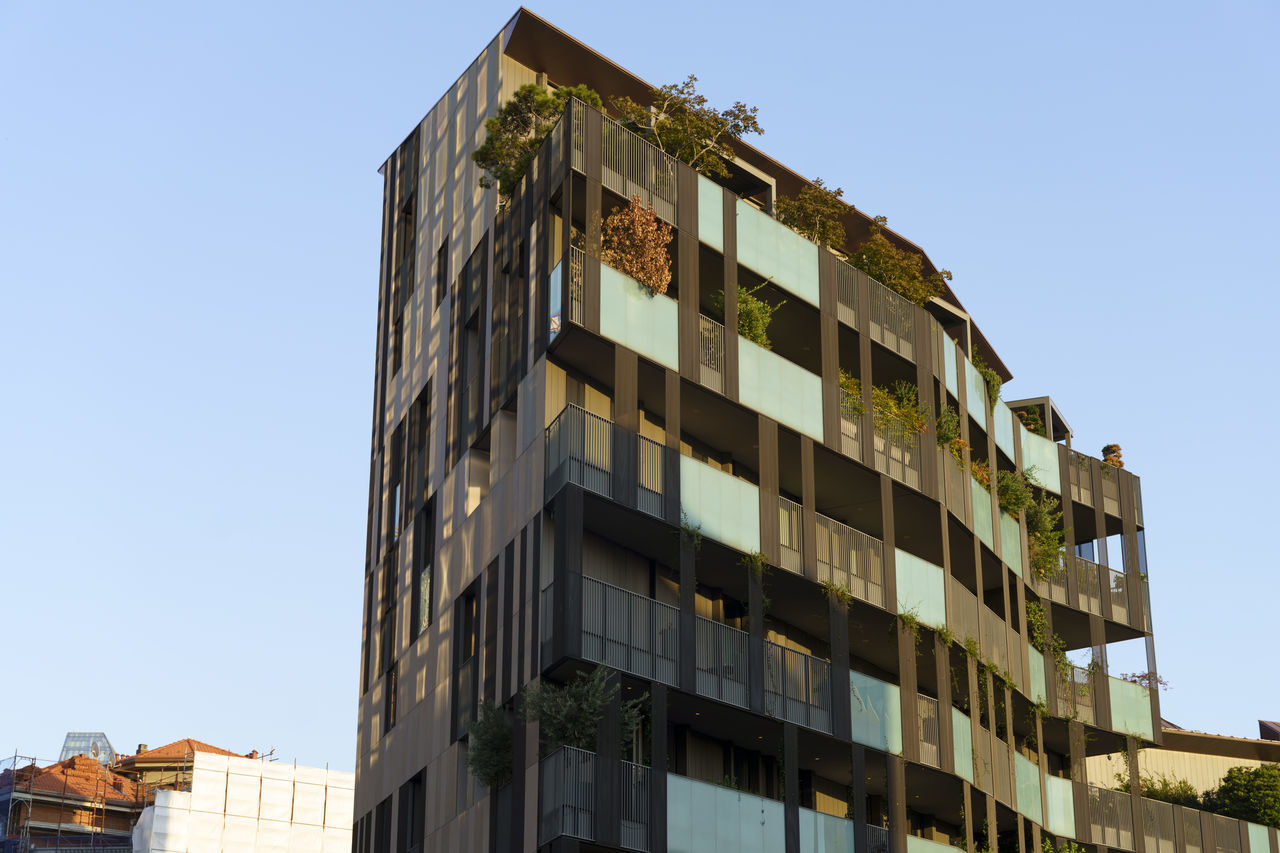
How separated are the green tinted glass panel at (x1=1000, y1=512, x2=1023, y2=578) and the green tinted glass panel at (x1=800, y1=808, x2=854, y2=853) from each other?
38.1ft

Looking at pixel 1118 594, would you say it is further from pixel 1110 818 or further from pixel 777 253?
pixel 777 253

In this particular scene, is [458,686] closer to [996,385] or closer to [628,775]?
[628,775]

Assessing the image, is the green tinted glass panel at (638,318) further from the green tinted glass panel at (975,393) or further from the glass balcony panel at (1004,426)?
the glass balcony panel at (1004,426)

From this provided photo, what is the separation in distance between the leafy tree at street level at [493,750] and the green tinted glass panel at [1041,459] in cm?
2040

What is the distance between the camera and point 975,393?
43125mm

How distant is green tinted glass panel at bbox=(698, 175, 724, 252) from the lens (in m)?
35.2

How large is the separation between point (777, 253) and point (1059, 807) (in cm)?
1609

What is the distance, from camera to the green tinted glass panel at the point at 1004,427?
44.4 metres

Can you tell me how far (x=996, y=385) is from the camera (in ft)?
147

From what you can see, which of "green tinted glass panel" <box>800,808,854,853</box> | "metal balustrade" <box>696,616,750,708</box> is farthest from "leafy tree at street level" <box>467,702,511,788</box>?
"green tinted glass panel" <box>800,808,854,853</box>

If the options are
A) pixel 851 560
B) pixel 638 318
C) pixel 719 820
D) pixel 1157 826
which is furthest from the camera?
pixel 1157 826

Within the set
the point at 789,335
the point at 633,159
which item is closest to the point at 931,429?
the point at 789,335

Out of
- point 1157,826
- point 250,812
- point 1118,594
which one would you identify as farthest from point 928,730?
point 250,812

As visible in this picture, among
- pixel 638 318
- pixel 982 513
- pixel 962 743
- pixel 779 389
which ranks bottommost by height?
pixel 962 743
